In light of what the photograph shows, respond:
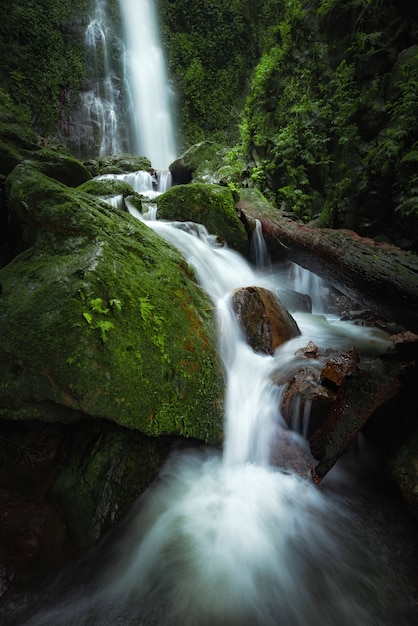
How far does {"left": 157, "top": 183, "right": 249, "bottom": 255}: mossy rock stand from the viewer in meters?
7.43

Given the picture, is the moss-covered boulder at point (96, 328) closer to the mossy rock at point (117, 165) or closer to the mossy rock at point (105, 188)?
the mossy rock at point (105, 188)

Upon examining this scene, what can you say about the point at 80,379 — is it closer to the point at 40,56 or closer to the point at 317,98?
the point at 317,98

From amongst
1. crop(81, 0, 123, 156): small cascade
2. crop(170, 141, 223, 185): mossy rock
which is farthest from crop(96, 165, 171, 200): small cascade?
crop(81, 0, 123, 156): small cascade

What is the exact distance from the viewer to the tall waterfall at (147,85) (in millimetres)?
18938

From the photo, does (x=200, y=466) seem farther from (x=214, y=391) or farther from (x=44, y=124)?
(x=44, y=124)

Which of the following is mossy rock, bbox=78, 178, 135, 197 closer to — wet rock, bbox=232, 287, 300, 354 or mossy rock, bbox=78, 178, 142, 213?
mossy rock, bbox=78, 178, 142, 213

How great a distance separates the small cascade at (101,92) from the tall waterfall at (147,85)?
3.91ft

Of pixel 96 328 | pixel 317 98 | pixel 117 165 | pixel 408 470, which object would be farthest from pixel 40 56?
pixel 408 470

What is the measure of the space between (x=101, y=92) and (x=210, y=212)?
17.0 m

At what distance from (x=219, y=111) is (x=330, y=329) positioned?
18.3m

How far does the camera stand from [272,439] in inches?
136

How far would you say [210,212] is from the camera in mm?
7418

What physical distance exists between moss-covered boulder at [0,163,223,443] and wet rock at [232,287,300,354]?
34.3 inches

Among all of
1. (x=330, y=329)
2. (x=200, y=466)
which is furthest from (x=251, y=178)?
(x=200, y=466)
